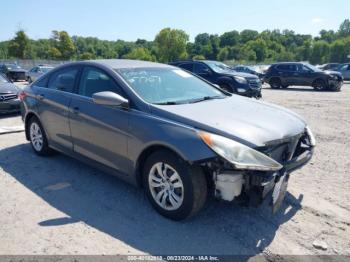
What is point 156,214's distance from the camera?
3.64m

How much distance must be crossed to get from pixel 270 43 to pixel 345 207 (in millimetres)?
131030

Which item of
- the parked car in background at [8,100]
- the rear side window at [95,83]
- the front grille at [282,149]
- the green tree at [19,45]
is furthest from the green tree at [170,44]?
the front grille at [282,149]

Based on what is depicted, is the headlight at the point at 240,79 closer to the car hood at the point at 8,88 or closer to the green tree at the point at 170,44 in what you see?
the car hood at the point at 8,88

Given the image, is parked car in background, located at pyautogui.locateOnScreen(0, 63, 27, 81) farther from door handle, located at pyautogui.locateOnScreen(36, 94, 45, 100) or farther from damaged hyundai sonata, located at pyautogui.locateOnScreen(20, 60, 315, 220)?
damaged hyundai sonata, located at pyautogui.locateOnScreen(20, 60, 315, 220)

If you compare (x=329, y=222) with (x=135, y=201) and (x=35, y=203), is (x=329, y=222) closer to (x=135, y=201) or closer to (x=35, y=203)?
(x=135, y=201)

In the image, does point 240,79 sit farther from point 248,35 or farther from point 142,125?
point 248,35

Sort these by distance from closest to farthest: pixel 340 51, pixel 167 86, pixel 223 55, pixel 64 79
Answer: pixel 167 86
pixel 64 79
pixel 340 51
pixel 223 55

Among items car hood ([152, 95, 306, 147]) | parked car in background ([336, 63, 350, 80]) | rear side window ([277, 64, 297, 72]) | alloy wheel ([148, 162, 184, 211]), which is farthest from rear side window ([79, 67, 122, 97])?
parked car in background ([336, 63, 350, 80])

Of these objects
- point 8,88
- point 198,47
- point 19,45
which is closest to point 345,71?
point 8,88

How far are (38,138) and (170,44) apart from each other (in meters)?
71.7

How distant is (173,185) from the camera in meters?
3.42

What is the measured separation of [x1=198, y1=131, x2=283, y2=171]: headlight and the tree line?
183ft

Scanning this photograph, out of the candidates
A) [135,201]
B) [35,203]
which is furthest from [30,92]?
[135,201]

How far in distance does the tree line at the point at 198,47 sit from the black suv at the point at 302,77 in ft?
142
